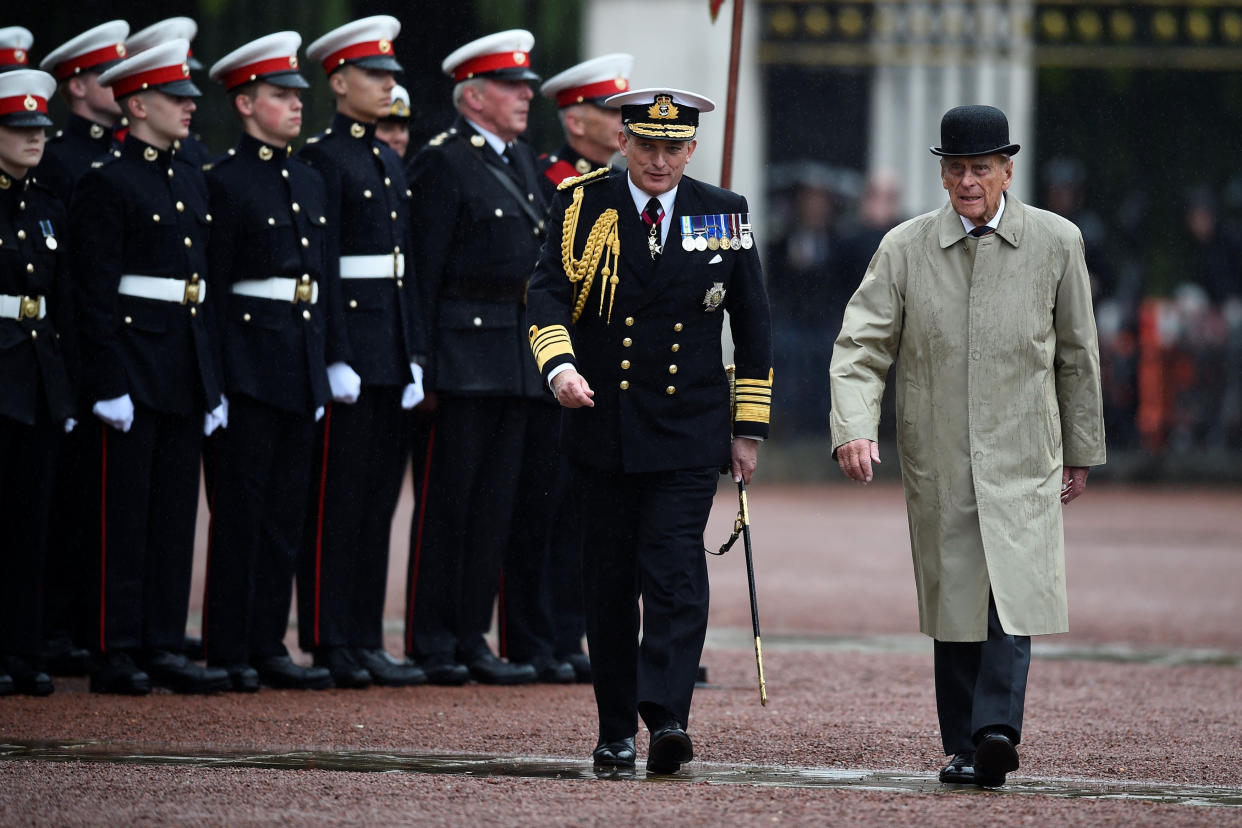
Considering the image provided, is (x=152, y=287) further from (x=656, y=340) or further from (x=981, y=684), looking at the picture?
(x=981, y=684)

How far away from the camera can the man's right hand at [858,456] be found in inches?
239

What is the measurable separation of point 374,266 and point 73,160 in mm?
1107

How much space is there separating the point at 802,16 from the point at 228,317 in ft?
32.8

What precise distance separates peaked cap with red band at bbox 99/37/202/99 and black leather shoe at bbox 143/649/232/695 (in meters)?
1.80

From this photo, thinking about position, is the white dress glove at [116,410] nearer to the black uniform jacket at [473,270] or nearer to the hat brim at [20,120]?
the hat brim at [20,120]

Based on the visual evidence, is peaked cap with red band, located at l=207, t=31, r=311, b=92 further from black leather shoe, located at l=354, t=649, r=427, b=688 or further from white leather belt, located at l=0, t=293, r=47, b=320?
black leather shoe, located at l=354, t=649, r=427, b=688

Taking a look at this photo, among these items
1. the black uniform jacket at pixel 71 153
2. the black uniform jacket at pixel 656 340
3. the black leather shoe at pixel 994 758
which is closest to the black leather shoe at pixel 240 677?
the black uniform jacket at pixel 71 153

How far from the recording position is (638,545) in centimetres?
622

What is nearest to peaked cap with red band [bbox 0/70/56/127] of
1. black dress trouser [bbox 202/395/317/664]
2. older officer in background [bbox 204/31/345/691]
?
older officer in background [bbox 204/31/345/691]

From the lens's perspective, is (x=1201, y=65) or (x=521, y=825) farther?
(x=1201, y=65)

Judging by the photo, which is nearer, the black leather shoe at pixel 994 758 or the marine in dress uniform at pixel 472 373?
the black leather shoe at pixel 994 758

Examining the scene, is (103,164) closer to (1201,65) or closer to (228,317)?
(228,317)

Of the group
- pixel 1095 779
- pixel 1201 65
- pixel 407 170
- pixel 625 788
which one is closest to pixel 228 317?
pixel 407 170

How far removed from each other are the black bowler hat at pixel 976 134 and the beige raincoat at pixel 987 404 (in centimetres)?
18
